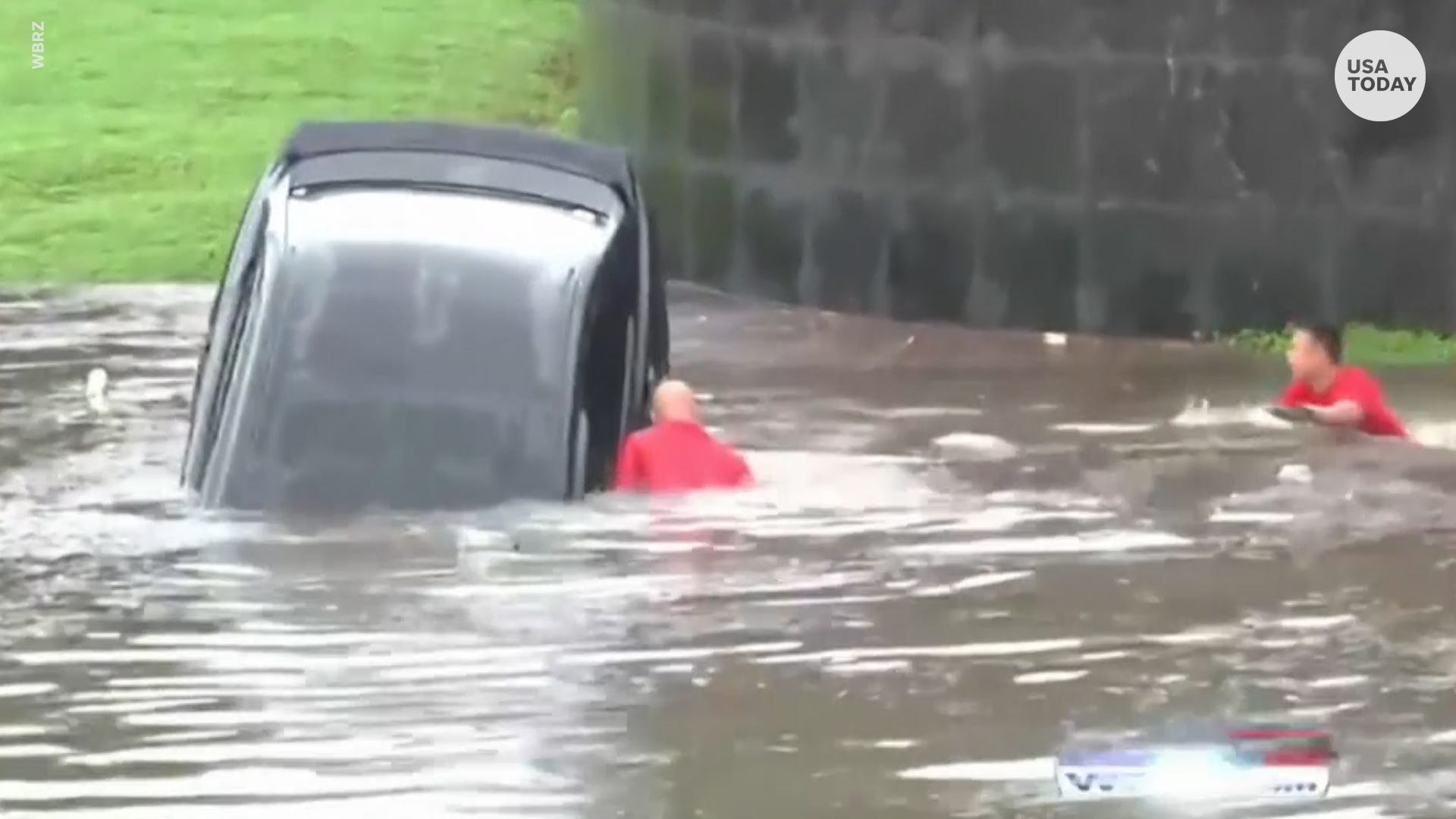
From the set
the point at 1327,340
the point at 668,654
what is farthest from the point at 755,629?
the point at 1327,340

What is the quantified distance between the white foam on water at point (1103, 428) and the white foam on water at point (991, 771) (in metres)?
5.57

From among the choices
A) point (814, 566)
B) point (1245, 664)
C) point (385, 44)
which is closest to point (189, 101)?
point (385, 44)

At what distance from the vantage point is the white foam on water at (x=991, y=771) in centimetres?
646

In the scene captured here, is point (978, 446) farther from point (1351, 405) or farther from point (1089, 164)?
point (1089, 164)

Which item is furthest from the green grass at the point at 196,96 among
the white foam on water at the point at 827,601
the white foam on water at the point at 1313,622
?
the white foam on water at the point at 1313,622

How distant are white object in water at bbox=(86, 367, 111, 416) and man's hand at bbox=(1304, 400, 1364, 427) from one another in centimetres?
514

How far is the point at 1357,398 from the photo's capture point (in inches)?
454

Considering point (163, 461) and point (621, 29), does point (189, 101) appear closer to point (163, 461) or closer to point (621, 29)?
point (621, 29)

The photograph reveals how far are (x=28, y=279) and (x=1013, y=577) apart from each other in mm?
10097

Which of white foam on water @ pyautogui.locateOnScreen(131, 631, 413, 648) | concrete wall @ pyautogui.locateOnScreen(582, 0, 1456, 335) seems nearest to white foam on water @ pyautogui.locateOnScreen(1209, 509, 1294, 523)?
white foam on water @ pyautogui.locateOnScreen(131, 631, 413, 648)

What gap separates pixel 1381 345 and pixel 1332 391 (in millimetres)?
3469

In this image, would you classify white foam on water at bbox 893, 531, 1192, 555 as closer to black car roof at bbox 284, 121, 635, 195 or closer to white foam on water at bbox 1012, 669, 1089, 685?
white foam on water at bbox 1012, 669, 1089, 685

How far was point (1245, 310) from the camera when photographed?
15305 mm

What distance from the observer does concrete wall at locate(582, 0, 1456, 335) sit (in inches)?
594
